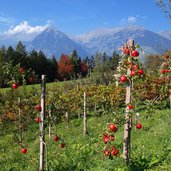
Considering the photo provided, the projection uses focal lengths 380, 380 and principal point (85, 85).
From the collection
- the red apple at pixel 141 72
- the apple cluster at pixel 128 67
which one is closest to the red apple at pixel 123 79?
the apple cluster at pixel 128 67

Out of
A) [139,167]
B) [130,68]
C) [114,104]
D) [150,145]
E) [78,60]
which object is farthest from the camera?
[78,60]

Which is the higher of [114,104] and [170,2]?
[170,2]

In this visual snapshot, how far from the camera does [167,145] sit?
12234mm

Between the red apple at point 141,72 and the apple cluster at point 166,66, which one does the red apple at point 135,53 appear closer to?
the red apple at point 141,72

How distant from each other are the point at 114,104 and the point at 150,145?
Answer: 2093 cm

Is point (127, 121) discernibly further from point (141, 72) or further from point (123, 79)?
point (141, 72)

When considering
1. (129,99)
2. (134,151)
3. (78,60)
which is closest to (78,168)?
(134,151)

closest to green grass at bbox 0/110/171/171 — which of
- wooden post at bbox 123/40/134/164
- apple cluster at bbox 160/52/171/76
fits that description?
wooden post at bbox 123/40/134/164

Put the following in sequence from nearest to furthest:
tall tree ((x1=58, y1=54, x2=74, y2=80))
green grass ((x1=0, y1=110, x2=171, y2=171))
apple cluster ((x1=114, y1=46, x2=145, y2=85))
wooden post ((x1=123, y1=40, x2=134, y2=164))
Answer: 1. apple cluster ((x1=114, y1=46, x2=145, y2=85))
2. wooden post ((x1=123, y1=40, x2=134, y2=164))
3. green grass ((x1=0, y1=110, x2=171, y2=171))
4. tall tree ((x1=58, y1=54, x2=74, y2=80))

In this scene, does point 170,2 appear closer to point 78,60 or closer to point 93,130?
point 93,130

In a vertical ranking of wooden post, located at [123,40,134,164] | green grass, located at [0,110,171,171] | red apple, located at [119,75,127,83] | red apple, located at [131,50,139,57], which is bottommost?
green grass, located at [0,110,171,171]

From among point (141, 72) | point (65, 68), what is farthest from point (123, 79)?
point (65, 68)

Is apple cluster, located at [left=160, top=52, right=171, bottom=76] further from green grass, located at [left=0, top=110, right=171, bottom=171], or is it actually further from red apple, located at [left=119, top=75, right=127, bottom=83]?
red apple, located at [left=119, top=75, right=127, bottom=83]

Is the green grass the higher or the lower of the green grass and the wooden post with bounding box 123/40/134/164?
the lower
